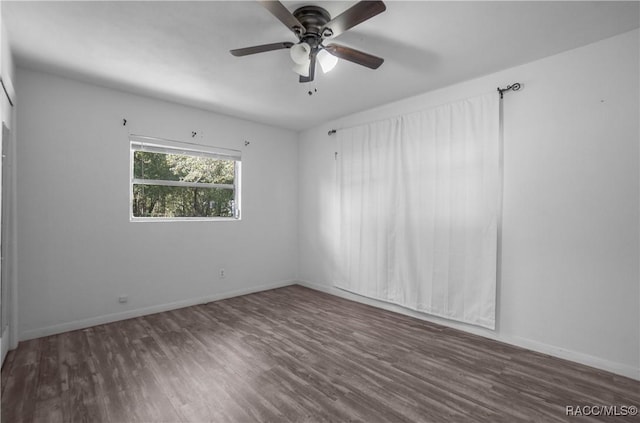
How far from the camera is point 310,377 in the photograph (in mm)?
Answer: 2275

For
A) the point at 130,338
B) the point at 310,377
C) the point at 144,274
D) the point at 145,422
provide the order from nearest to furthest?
the point at 145,422, the point at 310,377, the point at 130,338, the point at 144,274

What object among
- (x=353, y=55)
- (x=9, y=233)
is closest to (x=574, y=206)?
(x=353, y=55)

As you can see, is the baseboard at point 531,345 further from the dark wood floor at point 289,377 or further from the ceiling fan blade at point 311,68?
the ceiling fan blade at point 311,68

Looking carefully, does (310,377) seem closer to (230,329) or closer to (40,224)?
(230,329)

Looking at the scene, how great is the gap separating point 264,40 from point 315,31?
0.53 meters

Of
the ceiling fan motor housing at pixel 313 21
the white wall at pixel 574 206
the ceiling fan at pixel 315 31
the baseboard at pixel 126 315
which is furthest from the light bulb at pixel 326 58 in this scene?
the baseboard at pixel 126 315

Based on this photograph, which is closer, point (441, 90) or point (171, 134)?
point (441, 90)

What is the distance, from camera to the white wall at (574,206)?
90.8 inches

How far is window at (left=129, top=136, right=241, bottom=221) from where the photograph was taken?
12.0ft

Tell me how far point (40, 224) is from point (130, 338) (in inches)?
56.1

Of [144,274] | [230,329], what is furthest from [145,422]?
[144,274]
